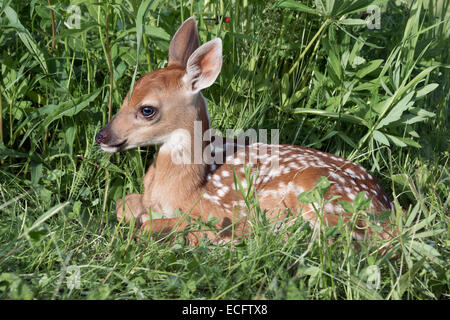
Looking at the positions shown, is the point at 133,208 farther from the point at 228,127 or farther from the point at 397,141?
the point at 397,141

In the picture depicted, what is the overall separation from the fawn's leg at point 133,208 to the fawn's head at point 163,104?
1.08 ft

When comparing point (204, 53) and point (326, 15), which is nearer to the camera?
point (204, 53)

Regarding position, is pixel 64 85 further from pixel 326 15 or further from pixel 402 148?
pixel 402 148

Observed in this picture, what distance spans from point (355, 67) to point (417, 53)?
42 centimetres

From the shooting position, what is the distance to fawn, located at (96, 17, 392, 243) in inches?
100

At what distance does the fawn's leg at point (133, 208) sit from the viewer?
2.70 meters

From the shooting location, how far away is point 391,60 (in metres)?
3.06

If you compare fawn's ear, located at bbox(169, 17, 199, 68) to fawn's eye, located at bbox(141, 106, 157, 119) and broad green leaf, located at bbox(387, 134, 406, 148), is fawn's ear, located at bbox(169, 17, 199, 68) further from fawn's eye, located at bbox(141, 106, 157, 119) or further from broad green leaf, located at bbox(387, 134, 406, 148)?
broad green leaf, located at bbox(387, 134, 406, 148)

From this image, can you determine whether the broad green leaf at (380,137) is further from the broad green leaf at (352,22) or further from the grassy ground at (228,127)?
the broad green leaf at (352,22)


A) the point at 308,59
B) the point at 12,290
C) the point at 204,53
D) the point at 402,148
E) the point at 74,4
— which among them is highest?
the point at 74,4


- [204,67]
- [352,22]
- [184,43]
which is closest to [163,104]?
[204,67]

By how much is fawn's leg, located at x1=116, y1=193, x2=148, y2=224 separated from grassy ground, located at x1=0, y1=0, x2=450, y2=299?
7cm

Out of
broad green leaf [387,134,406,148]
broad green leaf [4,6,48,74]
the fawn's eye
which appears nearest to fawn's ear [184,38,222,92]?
the fawn's eye
